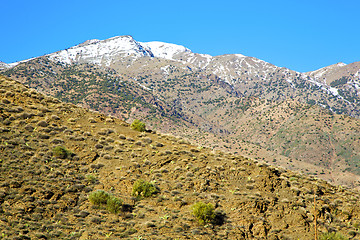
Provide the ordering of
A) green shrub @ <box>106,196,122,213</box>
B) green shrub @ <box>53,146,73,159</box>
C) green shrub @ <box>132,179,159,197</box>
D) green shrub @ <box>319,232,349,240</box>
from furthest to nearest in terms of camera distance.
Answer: green shrub @ <box>53,146,73,159</box> < green shrub @ <box>132,179,159,197</box> < green shrub @ <box>106,196,122,213</box> < green shrub @ <box>319,232,349,240</box>

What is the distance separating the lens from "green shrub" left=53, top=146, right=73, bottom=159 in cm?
2652

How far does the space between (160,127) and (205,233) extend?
155092 mm

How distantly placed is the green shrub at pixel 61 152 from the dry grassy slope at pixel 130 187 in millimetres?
451

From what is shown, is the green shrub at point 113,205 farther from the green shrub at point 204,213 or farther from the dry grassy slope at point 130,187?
the green shrub at point 204,213

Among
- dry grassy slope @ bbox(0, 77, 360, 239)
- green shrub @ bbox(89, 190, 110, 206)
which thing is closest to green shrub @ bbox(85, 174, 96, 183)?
dry grassy slope @ bbox(0, 77, 360, 239)

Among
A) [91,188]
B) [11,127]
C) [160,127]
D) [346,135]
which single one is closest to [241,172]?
[91,188]

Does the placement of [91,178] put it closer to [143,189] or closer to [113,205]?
[113,205]

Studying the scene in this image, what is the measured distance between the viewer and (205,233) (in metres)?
20.7

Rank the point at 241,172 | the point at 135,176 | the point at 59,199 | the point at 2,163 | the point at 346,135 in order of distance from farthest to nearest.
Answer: the point at 346,135 < the point at 241,172 < the point at 135,176 < the point at 2,163 < the point at 59,199

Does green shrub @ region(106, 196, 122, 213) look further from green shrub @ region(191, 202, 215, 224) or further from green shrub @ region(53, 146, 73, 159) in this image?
green shrub @ region(53, 146, 73, 159)

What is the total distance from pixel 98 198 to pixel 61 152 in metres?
6.64

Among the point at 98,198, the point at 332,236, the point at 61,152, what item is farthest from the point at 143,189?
the point at 332,236

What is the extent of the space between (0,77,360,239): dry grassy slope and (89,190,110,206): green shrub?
0.46m

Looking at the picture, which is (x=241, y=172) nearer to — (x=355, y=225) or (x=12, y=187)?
(x=355, y=225)
